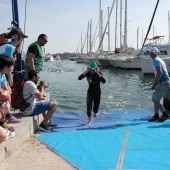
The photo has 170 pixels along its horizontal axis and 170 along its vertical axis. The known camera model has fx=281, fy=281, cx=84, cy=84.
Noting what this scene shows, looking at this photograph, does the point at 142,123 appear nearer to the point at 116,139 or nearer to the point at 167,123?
the point at 167,123

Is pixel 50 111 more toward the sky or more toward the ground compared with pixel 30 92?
more toward the ground

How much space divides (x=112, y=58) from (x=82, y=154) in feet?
135

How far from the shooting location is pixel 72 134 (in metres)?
5.82

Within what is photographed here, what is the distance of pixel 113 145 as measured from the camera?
509cm

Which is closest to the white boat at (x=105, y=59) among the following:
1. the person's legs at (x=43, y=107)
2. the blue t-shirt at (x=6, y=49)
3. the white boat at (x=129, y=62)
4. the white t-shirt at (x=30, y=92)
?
the white boat at (x=129, y=62)

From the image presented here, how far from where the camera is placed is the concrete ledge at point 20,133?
4.18 metres

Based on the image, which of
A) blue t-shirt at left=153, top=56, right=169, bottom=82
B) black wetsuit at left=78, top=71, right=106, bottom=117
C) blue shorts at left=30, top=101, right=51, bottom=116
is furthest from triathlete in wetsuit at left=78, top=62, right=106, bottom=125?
blue shorts at left=30, top=101, right=51, bottom=116

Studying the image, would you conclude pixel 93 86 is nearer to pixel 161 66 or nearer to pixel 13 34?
pixel 161 66

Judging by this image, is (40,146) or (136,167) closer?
(136,167)

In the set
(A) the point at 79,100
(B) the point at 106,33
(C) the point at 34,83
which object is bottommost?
(A) the point at 79,100

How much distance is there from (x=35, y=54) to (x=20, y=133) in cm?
222

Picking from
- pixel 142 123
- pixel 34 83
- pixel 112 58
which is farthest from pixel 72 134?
pixel 112 58

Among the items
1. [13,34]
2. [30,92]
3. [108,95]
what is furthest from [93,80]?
[108,95]

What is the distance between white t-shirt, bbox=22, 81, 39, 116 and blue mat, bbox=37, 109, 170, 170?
1.84 ft
